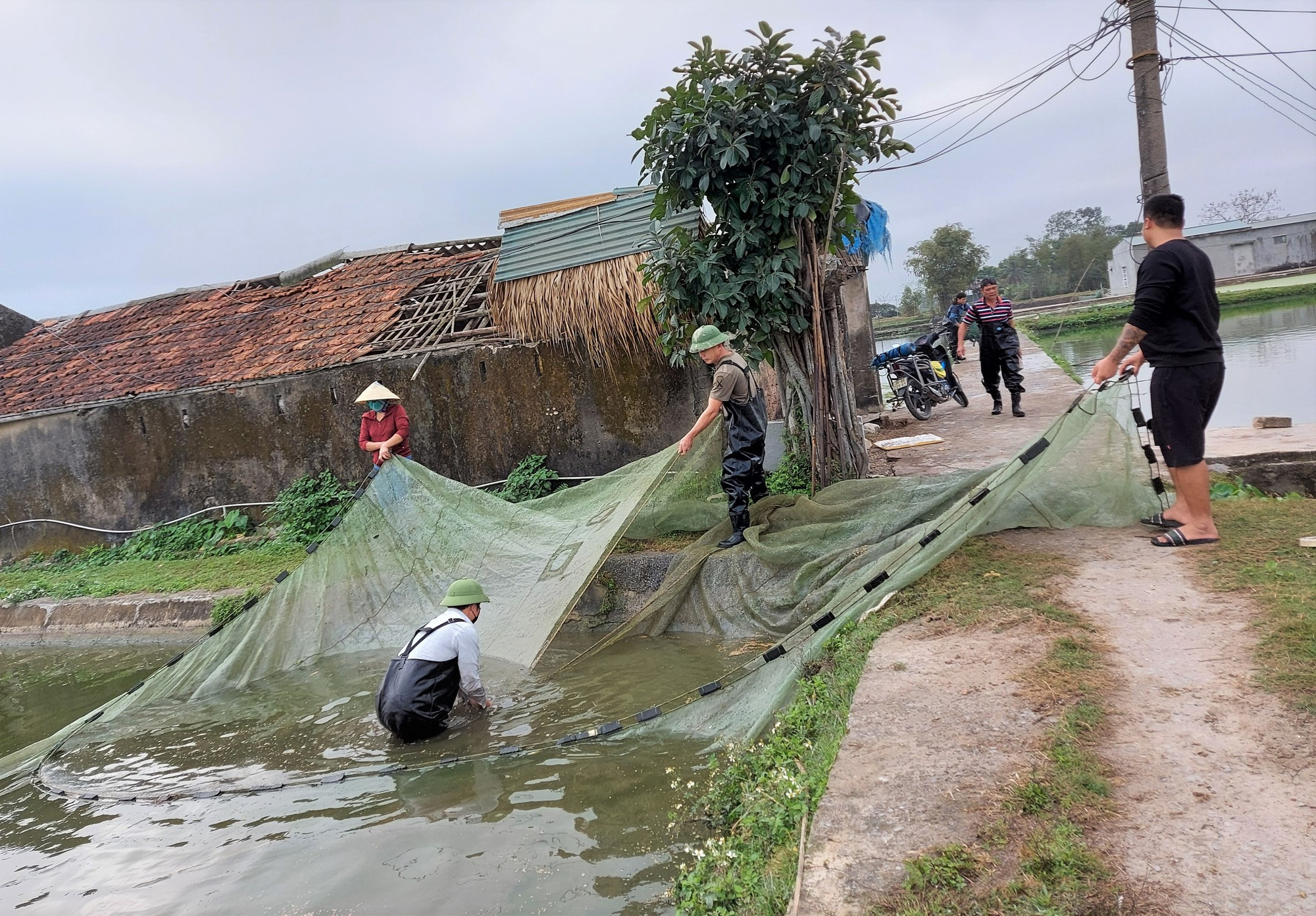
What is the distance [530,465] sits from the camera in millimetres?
9023

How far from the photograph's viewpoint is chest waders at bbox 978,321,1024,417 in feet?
28.2

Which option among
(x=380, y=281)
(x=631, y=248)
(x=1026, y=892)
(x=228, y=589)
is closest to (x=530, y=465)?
(x=631, y=248)

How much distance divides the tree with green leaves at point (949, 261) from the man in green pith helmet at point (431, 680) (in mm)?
34617

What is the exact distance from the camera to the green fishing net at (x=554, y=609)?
448 cm

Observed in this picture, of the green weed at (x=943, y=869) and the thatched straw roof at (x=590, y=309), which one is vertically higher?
the thatched straw roof at (x=590, y=309)

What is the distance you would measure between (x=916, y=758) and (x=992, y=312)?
681cm

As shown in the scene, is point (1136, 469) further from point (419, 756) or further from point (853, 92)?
point (419, 756)

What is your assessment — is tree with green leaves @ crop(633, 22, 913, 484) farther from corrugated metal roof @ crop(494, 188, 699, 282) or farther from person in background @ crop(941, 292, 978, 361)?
person in background @ crop(941, 292, 978, 361)

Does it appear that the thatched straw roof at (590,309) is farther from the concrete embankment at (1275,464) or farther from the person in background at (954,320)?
the concrete embankment at (1275,464)

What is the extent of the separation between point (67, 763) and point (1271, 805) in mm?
5850

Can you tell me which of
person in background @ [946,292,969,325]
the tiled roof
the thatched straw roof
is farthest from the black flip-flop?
the tiled roof

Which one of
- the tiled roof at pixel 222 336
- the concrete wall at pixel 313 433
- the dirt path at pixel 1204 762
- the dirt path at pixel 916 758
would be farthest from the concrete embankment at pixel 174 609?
the dirt path at pixel 1204 762

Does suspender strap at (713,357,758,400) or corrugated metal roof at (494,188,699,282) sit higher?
corrugated metal roof at (494,188,699,282)

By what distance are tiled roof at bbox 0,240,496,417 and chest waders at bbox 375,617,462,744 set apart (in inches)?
234
